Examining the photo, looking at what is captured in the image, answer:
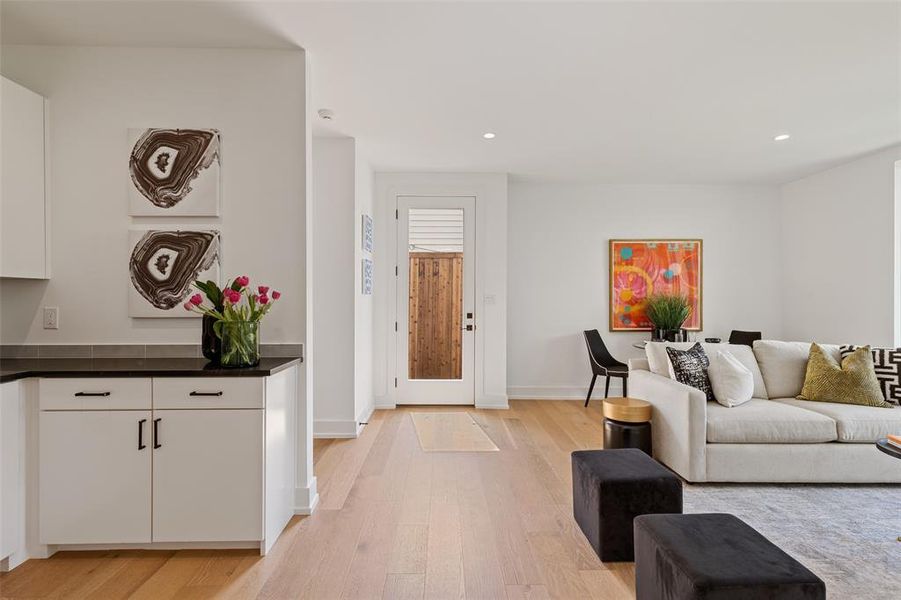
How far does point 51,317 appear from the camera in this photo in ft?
8.77

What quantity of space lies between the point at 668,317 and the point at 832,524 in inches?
126

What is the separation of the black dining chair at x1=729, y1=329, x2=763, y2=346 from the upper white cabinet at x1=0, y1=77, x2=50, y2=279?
6246mm

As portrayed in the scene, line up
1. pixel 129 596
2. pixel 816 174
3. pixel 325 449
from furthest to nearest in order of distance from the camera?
pixel 816 174, pixel 325 449, pixel 129 596

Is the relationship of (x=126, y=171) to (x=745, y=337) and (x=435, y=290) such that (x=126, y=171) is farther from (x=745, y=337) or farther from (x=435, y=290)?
(x=745, y=337)

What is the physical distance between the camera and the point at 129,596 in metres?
1.98

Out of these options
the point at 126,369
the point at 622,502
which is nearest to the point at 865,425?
the point at 622,502

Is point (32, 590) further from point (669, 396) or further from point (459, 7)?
point (669, 396)

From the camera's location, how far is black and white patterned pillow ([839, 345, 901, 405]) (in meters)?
3.39

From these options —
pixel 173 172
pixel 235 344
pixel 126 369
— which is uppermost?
pixel 173 172

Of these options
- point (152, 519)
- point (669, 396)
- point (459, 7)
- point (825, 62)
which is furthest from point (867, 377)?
point (152, 519)

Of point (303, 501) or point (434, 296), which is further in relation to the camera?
point (434, 296)

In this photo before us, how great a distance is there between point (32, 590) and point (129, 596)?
44 cm

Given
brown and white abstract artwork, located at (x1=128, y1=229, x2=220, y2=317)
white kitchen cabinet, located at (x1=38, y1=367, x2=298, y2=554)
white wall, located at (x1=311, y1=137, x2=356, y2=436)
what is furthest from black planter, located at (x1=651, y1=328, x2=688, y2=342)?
brown and white abstract artwork, located at (x1=128, y1=229, x2=220, y2=317)

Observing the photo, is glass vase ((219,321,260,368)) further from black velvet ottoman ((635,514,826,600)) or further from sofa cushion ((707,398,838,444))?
sofa cushion ((707,398,838,444))
